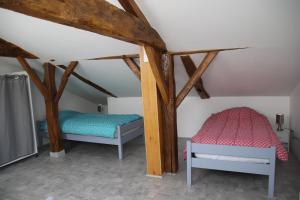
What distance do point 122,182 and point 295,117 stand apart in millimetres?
3177

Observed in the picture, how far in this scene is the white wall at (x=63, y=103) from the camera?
4789mm

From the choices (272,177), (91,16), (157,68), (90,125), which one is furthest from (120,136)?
(91,16)

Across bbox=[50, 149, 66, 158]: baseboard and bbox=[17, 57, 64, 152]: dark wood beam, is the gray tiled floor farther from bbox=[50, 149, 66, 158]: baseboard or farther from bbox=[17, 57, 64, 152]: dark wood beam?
bbox=[17, 57, 64, 152]: dark wood beam

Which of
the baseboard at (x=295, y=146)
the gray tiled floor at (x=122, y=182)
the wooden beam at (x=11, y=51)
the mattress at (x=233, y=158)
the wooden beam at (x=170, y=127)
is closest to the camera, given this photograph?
the mattress at (x=233, y=158)

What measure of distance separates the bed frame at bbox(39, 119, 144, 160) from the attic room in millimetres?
25

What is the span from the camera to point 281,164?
3.41 metres

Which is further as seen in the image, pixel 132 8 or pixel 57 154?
pixel 57 154

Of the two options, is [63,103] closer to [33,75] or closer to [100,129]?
[33,75]

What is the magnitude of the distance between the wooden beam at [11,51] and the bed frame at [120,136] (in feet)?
5.42

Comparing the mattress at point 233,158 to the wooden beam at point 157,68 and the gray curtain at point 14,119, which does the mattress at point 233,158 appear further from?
the gray curtain at point 14,119

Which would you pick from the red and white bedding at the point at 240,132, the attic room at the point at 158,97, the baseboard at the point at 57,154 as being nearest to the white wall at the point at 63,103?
the attic room at the point at 158,97

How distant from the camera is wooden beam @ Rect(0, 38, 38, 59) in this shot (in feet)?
11.2

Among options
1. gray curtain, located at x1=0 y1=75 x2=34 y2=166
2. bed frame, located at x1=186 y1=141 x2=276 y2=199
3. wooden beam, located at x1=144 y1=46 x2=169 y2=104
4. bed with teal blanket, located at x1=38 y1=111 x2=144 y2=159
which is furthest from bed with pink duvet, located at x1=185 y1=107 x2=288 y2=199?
gray curtain, located at x1=0 y1=75 x2=34 y2=166

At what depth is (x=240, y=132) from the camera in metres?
3.10
